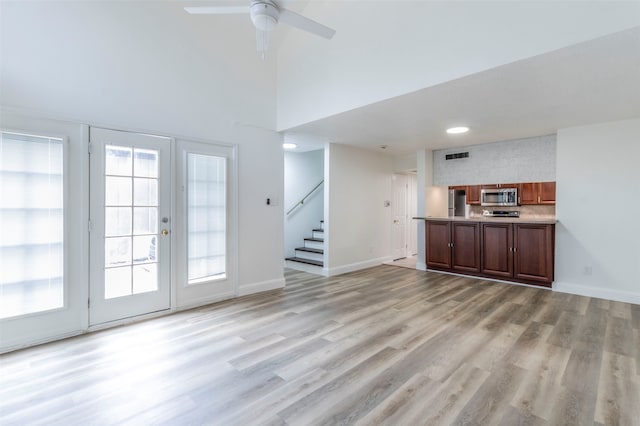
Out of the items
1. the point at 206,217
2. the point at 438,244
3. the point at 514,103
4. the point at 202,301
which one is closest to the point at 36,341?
the point at 202,301

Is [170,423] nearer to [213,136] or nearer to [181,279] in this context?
[181,279]

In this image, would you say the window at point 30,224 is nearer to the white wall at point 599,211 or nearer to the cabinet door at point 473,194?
the white wall at point 599,211

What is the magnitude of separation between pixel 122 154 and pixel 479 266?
18.7 feet

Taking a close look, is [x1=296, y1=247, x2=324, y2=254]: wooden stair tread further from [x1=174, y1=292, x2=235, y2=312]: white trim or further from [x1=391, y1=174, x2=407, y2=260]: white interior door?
[x1=174, y1=292, x2=235, y2=312]: white trim

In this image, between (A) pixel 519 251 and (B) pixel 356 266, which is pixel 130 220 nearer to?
(B) pixel 356 266

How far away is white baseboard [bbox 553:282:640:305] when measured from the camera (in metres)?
4.15

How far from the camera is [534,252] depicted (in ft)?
15.9

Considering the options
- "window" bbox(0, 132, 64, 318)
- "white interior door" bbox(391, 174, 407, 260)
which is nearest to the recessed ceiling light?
"white interior door" bbox(391, 174, 407, 260)

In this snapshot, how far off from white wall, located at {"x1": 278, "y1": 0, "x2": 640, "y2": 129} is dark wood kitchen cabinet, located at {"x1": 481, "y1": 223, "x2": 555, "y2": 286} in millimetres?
3266

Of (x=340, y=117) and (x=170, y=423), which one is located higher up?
(x=340, y=117)

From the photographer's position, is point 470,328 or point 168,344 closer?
point 168,344

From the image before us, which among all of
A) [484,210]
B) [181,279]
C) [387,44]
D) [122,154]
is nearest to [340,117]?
[387,44]

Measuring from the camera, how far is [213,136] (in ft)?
13.5

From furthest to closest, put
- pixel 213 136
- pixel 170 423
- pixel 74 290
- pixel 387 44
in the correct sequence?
pixel 213 136, pixel 387 44, pixel 74 290, pixel 170 423
